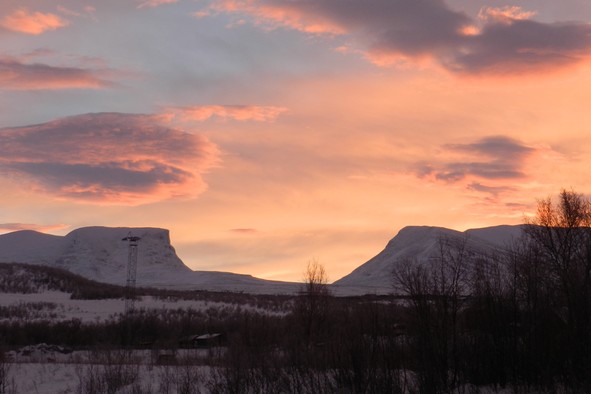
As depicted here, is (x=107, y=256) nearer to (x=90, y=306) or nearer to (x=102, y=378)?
(x=90, y=306)

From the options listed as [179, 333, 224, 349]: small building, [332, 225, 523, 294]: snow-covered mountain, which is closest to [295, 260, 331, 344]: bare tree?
[179, 333, 224, 349]: small building

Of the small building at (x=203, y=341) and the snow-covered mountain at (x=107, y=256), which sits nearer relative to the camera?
the small building at (x=203, y=341)

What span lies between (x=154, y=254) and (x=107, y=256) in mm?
10827

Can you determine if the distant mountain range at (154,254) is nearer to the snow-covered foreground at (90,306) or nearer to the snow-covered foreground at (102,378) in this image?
the snow-covered foreground at (90,306)

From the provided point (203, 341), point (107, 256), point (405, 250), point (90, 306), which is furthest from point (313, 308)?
point (107, 256)

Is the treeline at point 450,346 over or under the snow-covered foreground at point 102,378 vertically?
over

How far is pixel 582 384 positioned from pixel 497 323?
2.96 m

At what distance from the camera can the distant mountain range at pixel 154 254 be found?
411 ft

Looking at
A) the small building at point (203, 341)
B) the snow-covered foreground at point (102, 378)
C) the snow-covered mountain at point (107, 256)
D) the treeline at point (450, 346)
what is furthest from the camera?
the snow-covered mountain at point (107, 256)

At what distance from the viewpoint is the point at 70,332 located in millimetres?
39250

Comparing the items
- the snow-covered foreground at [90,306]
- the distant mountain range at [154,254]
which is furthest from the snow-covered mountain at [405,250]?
the snow-covered foreground at [90,306]

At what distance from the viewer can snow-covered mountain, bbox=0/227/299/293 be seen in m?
134

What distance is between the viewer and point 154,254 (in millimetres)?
154125

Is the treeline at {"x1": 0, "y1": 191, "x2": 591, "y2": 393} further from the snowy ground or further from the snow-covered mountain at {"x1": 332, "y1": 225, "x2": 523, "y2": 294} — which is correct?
the snow-covered mountain at {"x1": 332, "y1": 225, "x2": 523, "y2": 294}
